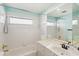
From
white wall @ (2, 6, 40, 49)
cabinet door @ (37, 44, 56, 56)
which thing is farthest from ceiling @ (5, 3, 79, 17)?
cabinet door @ (37, 44, 56, 56)

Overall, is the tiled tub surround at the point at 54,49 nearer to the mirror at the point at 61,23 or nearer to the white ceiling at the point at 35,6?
the mirror at the point at 61,23

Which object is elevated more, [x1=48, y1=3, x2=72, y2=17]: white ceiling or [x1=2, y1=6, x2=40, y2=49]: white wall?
[x1=48, y1=3, x2=72, y2=17]: white ceiling

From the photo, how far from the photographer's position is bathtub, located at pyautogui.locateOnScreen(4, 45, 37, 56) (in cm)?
141

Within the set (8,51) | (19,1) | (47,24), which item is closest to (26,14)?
(19,1)

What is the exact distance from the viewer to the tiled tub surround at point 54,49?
52.8 inches

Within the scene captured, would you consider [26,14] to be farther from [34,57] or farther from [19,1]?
[34,57]

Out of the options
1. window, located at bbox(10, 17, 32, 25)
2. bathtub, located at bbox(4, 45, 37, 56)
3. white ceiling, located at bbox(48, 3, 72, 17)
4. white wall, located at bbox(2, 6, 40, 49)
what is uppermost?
white ceiling, located at bbox(48, 3, 72, 17)

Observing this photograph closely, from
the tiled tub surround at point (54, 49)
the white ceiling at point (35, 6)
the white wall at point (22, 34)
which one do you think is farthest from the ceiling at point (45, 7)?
the tiled tub surround at point (54, 49)

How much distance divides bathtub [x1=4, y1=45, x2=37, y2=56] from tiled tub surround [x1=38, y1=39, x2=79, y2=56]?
0.37 feet

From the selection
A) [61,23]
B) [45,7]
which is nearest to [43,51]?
[61,23]

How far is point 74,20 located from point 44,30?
19.7 inches

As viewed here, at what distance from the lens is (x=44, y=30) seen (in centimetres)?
149

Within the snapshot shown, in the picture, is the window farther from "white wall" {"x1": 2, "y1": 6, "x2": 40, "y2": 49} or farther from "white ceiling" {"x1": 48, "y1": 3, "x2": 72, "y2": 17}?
"white ceiling" {"x1": 48, "y1": 3, "x2": 72, "y2": 17}

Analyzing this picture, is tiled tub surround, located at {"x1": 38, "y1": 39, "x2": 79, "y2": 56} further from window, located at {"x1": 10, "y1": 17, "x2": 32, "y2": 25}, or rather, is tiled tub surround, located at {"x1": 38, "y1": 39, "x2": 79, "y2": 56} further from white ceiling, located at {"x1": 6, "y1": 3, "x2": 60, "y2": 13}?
white ceiling, located at {"x1": 6, "y1": 3, "x2": 60, "y2": 13}
